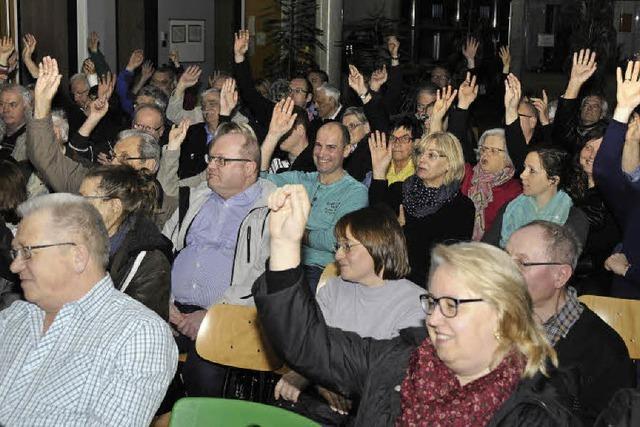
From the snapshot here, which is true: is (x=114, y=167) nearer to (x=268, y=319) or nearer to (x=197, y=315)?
(x=197, y=315)

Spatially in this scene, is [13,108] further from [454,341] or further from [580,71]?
[454,341]

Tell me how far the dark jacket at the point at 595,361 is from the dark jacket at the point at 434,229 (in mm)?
1730

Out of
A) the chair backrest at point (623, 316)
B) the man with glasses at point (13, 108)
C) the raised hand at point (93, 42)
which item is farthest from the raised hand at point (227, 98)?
the raised hand at point (93, 42)

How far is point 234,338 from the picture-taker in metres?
4.11

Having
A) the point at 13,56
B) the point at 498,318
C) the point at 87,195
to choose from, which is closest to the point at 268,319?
the point at 498,318

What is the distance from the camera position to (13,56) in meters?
9.24

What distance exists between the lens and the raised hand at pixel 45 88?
498 centimetres

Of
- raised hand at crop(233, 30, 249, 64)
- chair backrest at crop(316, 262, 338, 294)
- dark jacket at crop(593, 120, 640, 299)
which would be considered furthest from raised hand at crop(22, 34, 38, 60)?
dark jacket at crop(593, 120, 640, 299)

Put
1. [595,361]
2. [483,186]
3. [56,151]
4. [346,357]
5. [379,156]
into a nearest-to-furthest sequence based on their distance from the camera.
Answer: [346,357]
[595,361]
[56,151]
[379,156]
[483,186]

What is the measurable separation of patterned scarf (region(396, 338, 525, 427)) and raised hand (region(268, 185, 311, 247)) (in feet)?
1.53

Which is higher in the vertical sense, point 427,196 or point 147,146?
point 147,146

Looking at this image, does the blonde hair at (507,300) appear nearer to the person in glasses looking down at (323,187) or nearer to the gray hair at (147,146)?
the person in glasses looking down at (323,187)

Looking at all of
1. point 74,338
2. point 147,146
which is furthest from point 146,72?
point 74,338

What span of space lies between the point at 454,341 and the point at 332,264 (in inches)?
83.6
